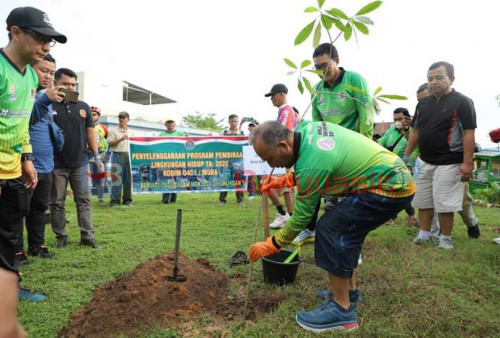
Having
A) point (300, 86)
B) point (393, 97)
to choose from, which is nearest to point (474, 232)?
point (393, 97)

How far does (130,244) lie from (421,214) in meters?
3.76

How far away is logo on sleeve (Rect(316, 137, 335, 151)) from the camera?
2205mm

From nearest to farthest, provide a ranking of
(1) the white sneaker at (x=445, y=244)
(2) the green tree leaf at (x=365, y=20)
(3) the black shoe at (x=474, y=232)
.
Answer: (2) the green tree leaf at (x=365, y=20) < (1) the white sneaker at (x=445, y=244) < (3) the black shoe at (x=474, y=232)

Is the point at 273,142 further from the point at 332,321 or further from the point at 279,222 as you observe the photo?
the point at 279,222

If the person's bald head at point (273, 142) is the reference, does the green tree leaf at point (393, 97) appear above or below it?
above

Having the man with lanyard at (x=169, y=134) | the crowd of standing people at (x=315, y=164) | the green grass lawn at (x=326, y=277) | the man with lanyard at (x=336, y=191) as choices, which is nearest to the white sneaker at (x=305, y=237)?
the crowd of standing people at (x=315, y=164)

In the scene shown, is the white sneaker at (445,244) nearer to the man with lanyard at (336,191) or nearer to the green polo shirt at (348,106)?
the green polo shirt at (348,106)

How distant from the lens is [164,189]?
8500 mm

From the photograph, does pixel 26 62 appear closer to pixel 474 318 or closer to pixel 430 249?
pixel 474 318

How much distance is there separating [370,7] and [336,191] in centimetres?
122

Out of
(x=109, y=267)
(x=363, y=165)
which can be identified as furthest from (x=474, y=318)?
(x=109, y=267)

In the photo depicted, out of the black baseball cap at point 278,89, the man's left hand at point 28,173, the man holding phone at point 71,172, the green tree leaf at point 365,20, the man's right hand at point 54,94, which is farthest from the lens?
the black baseball cap at point 278,89

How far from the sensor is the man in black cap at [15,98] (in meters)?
2.23

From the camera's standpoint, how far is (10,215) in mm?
2471
